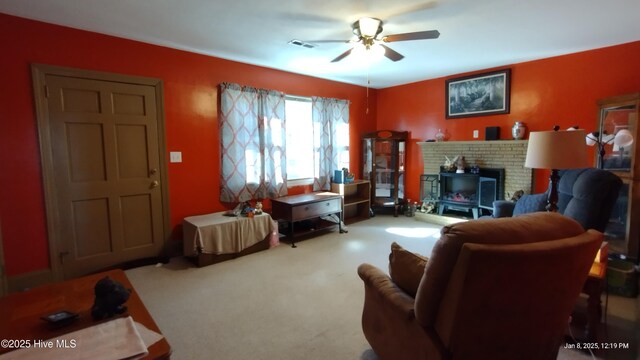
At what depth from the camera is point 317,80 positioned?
199 inches

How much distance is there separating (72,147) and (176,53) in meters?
1.49

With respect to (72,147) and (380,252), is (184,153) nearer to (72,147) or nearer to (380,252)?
(72,147)

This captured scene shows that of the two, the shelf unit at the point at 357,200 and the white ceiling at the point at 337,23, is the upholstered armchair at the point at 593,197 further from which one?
the shelf unit at the point at 357,200

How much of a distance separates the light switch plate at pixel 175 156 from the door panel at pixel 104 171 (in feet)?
0.53

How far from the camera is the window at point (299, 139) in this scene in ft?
15.8

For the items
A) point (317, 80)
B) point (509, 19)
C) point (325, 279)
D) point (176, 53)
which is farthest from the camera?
point (317, 80)

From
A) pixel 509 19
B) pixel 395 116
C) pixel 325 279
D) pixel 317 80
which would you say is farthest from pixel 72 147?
pixel 395 116

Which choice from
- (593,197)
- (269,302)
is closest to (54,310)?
(269,302)

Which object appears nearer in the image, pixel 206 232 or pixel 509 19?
pixel 509 19

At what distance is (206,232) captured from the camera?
3393 mm

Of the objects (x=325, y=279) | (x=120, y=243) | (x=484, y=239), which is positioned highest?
(x=484, y=239)

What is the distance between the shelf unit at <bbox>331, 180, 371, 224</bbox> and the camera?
17.6ft

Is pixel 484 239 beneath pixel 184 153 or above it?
beneath

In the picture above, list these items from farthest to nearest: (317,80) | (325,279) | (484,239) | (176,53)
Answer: (317,80), (176,53), (325,279), (484,239)
